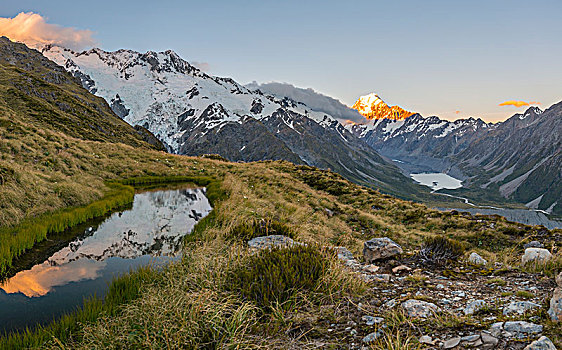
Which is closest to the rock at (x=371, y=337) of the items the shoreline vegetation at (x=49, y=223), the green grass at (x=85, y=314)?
the green grass at (x=85, y=314)

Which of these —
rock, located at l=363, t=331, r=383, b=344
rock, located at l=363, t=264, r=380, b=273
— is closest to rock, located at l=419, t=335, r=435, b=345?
rock, located at l=363, t=331, r=383, b=344

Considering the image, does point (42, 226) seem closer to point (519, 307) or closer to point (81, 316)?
point (81, 316)

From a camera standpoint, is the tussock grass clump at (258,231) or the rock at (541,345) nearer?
the rock at (541,345)

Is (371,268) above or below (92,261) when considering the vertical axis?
above

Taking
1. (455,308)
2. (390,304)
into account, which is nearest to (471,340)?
(455,308)

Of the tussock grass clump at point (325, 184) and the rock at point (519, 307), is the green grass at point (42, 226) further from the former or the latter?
the tussock grass clump at point (325, 184)

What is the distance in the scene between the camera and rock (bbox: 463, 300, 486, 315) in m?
5.01

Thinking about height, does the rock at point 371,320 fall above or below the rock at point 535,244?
below

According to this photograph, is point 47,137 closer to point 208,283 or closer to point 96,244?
point 96,244

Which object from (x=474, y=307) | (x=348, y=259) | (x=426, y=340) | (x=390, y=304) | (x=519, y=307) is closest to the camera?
(x=426, y=340)

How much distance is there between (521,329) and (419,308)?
5.00 feet

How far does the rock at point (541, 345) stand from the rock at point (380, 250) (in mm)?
5898

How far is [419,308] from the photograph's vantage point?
207 inches

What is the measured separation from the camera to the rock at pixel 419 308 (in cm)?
507
